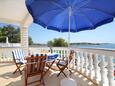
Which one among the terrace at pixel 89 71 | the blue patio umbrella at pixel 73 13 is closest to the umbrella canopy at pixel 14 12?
the blue patio umbrella at pixel 73 13

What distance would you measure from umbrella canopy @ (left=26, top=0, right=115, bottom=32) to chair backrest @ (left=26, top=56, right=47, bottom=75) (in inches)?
46.3

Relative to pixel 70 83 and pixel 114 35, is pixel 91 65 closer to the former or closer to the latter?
pixel 70 83

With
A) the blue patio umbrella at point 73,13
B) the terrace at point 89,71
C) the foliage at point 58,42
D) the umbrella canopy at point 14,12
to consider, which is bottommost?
the terrace at point 89,71

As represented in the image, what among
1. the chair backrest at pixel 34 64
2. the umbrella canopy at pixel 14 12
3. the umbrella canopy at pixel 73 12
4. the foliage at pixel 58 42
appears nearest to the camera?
the umbrella canopy at pixel 73 12

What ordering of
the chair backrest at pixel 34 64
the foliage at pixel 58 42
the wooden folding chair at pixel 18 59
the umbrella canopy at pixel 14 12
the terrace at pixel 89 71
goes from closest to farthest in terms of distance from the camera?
1. the terrace at pixel 89 71
2. the chair backrest at pixel 34 64
3. the wooden folding chair at pixel 18 59
4. the umbrella canopy at pixel 14 12
5. the foliage at pixel 58 42

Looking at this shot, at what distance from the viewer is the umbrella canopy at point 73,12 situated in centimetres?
367

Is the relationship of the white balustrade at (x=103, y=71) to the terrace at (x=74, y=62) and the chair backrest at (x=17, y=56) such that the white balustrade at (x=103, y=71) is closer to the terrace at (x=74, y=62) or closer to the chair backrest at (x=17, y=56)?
the terrace at (x=74, y=62)

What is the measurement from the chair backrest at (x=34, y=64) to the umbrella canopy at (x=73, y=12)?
46.3 inches

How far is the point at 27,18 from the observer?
8195 millimetres

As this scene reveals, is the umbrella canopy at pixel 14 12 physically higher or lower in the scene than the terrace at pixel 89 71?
higher

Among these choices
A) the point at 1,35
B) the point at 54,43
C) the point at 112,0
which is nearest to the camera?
the point at 112,0

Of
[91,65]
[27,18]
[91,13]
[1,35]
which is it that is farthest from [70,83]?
[1,35]

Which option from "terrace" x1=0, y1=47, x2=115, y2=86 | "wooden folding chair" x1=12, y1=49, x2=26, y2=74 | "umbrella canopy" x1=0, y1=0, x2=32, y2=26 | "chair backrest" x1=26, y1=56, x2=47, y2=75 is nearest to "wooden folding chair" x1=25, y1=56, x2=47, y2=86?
"chair backrest" x1=26, y1=56, x2=47, y2=75

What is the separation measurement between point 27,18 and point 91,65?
4.78 meters
